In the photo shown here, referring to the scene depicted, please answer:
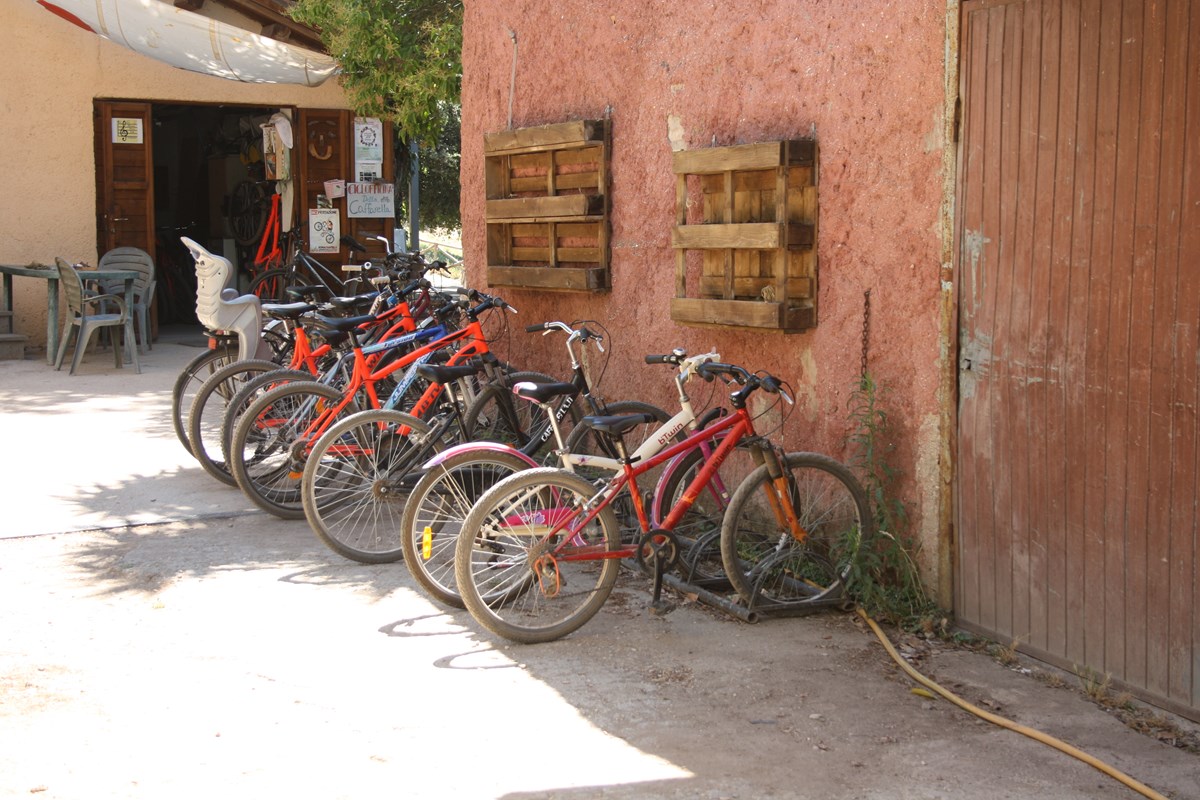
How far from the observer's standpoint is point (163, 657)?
15.8 ft

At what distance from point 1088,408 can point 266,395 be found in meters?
3.83

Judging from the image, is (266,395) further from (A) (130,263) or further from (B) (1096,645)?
(A) (130,263)

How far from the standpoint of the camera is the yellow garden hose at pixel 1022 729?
367 cm

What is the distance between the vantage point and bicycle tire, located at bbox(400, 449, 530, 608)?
5.16m

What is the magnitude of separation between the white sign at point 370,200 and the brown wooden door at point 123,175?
2065 mm

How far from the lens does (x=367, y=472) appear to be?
6.18 meters

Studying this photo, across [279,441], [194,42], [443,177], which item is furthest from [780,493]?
[443,177]

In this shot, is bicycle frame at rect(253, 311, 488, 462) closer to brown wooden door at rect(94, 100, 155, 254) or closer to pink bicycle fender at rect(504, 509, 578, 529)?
pink bicycle fender at rect(504, 509, 578, 529)

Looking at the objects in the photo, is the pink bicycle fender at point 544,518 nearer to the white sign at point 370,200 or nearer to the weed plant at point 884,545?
the weed plant at point 884,545

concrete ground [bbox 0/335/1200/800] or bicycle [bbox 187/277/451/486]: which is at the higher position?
bicycle [bbox 187/277/451/486]

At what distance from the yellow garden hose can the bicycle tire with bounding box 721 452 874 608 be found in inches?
16.6

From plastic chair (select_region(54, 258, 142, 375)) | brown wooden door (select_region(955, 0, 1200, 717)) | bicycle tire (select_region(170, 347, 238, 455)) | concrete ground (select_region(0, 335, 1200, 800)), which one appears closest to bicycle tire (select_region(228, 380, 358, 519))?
concrete ground (select_region(0, 335, 1200, 800))

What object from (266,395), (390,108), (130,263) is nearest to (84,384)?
(130,263)

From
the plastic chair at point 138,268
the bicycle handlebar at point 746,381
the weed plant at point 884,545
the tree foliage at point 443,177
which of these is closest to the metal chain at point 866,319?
the weed plant at point 884,545
